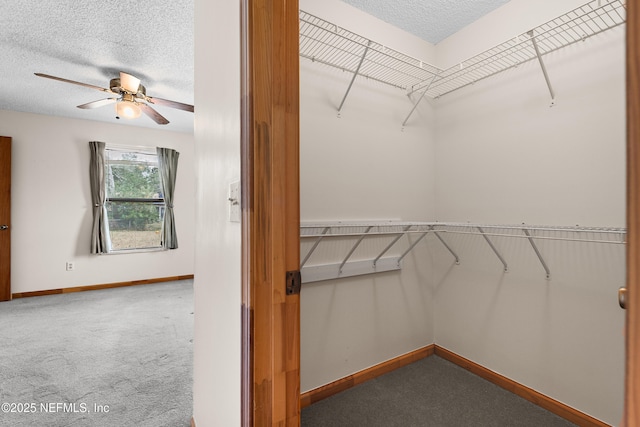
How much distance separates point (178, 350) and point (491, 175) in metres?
2.63

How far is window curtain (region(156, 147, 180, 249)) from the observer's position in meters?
4.60

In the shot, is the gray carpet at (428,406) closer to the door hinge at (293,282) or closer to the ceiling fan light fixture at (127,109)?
the door hinge at (293,282)

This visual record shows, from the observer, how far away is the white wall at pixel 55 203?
3822 millimetres

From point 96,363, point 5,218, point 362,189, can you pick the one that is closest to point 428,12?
point 362,189

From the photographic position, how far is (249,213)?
0.77 metres

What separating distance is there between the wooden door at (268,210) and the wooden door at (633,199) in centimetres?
62

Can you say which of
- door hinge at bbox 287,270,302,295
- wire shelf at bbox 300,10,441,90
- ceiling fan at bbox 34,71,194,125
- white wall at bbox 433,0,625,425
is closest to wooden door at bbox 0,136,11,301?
ceiling fan at bbox 34,71,194,125

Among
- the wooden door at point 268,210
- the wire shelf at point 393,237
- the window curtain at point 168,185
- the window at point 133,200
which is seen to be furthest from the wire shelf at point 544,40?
the window at point 133,200

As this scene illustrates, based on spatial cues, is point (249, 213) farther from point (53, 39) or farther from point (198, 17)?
point (53, 39)

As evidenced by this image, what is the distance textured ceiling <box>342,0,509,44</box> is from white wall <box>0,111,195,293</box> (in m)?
3.97

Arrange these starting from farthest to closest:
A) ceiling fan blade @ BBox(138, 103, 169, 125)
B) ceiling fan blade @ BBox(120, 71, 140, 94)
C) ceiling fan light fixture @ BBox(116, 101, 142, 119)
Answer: ceiling fan blade @ BBox(138, 103, 169, 125) < ceiling fan light fixture @ BBox(116, 101, 142, 119) < ceiling fan blade @ BBox(120, 71, 140, 94)

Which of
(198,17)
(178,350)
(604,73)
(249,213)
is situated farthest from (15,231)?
(604,73)

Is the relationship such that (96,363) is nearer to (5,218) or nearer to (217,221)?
(217,221)

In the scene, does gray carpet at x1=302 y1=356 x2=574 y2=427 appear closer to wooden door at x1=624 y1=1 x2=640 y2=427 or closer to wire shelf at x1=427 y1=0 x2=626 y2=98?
wooden door at x1=624 y1=1 x2=640 y2=427
